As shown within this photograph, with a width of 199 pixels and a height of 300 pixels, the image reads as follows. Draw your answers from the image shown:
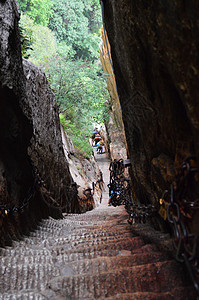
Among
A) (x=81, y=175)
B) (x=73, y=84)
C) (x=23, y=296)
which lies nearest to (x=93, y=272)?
(x=23, y=296)

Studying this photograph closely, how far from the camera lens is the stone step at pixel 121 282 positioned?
211 centimetres

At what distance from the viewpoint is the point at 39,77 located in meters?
6.45

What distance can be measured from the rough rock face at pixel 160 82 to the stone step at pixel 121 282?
780 millimetres

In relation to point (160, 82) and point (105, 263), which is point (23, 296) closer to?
point (105, 263)

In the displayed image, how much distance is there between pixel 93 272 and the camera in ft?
7.88

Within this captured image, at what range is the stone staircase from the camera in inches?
82.4

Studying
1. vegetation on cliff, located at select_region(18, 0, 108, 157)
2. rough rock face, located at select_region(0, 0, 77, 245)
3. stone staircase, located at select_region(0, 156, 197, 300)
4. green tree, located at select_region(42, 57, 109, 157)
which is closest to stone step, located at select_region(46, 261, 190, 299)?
stone staircase, located at select_region(0, 156, 197, 300)

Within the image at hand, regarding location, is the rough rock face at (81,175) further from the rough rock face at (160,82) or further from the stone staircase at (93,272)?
the rough rock face at (160,82)

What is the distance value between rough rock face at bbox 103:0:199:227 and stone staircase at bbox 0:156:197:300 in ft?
2.41

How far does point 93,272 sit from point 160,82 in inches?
69.9

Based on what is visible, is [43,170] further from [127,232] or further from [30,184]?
[127,232]

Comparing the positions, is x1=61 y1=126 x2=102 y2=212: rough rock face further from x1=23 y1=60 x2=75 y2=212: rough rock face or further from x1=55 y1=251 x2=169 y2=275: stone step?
x1=55 y1=251 x2=169 y2=275: stone step

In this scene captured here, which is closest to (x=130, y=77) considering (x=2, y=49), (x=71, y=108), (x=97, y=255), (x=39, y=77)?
(x=2, y=49)

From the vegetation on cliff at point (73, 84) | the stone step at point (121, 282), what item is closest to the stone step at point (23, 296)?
the stone step at point (121, 282)
